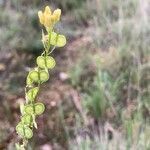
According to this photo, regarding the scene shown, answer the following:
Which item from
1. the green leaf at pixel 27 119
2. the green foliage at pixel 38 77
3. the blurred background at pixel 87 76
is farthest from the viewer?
the blurred background at pixel 87 76

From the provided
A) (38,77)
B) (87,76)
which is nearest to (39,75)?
(38,77)

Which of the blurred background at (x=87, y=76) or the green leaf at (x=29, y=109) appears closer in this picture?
the green leaf at (x=29, y=109)

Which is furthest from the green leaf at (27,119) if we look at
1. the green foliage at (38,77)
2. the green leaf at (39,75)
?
the green leaf at (39,75)

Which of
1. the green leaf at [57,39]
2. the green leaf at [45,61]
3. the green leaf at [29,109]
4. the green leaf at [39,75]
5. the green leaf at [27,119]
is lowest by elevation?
the green leaf at [27,119]

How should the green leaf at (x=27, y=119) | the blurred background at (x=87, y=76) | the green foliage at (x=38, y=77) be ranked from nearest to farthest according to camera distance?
the green foliage at (x=38, y=77)
the green leaf at (x=27, y=119)
the blurred background at (x=87, y=76)

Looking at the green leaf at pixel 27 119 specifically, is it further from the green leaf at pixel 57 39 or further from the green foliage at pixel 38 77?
the green leaf at pixel 57 39

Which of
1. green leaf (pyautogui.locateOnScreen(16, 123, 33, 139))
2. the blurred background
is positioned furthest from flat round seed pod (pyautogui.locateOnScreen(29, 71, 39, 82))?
the blurred background

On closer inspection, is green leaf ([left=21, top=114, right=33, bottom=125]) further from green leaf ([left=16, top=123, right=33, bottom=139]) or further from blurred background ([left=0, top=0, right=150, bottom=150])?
blurred background ([left=0, top=0, right=150, bottom=150])

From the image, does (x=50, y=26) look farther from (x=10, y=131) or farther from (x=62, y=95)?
(x=62, y=95)

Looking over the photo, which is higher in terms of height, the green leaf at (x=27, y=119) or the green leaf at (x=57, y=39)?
the green leaf at (x=57, y=39)

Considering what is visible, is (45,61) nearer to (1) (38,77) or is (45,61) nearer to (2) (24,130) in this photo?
(1) (38,77)
